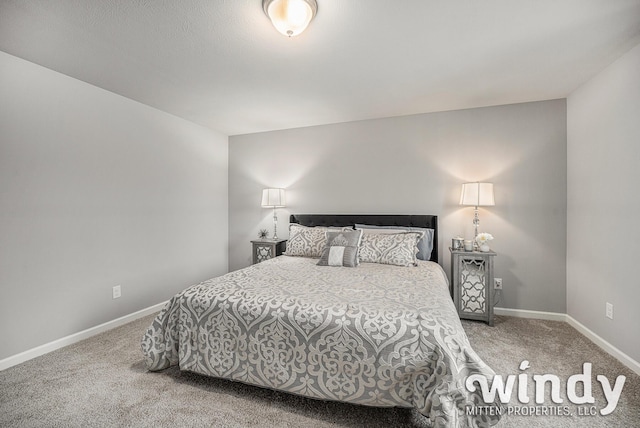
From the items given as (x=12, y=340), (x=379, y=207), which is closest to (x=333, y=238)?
(x=379, y=207)

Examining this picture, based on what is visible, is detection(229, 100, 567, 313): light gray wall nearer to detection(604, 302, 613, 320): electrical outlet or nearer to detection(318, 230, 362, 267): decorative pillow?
detection(604, 302, 613, 320): electrical outlet

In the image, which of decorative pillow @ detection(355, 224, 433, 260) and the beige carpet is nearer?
the beige carpet

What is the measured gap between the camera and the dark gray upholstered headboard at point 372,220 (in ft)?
11.4

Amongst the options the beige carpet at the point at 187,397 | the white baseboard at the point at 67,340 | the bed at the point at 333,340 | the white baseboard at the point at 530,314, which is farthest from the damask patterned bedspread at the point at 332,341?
the white baseboard at the point at 530,314

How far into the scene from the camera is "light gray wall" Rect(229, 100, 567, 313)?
3139 mm

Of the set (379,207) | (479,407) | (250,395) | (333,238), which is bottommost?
(250,395)

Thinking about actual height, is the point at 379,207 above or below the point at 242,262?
above

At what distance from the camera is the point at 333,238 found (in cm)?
307

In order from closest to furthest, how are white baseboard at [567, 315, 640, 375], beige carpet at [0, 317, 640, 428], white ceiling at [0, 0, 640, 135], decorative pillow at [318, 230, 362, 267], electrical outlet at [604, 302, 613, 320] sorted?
beige carpet at [0, 317, 640, 428] → white ceiling at [0, 0, 640, 135] → white baseboard at [567, 315, 640, 375] → electrical outlet at [604, 302, 613, 320] → decorative pillow at [318, 230, 362, 267]

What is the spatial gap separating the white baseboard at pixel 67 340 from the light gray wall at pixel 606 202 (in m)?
4.58

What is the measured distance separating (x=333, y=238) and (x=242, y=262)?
6.89ft

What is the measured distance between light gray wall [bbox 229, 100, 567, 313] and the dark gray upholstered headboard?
11cm

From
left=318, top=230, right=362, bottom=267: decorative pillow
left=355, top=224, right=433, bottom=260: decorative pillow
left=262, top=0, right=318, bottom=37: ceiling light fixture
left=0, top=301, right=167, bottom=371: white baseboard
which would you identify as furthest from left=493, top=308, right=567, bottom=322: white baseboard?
left=0, top=301, right=167, bottom=371: white baseboard

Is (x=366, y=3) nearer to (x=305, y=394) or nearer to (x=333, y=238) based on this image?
(x=333, y=238)
